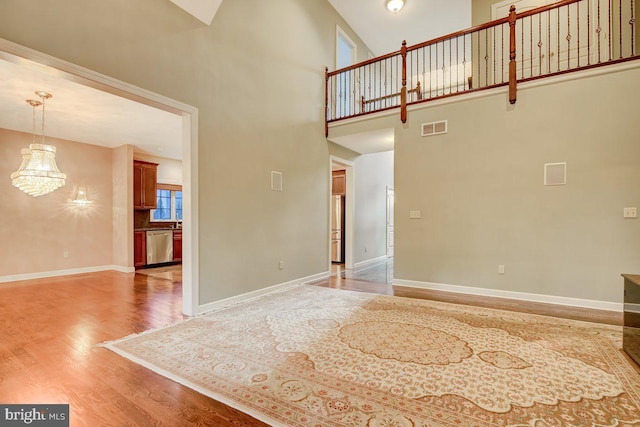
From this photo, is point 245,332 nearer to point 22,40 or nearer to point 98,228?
point 22,40

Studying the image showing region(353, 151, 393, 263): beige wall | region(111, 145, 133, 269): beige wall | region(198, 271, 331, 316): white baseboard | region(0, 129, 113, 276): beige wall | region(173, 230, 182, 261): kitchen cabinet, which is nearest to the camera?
region(198, 271, 331, 316): white baseboard

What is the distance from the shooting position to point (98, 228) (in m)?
6.83

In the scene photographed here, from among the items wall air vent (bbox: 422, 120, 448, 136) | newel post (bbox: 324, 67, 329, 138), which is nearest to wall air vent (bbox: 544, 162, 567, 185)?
wall air vent (bbox: 422, 120, 448, 136)

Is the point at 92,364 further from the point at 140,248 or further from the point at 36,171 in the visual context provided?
the point at 140,248

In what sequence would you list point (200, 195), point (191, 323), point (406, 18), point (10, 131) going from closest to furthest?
point (191, 323)
point (200, 195)
point (10, 131)
point (406, 18)

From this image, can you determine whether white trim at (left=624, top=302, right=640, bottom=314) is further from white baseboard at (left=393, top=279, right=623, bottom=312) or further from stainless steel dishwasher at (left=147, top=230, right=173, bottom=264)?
stainless steel dishwasher at (left=147, top=230, right=173, bottom=264)

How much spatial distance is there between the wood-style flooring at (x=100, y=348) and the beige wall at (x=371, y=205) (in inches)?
73.7

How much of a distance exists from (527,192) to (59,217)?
8.76 metres

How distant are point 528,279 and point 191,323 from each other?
14.6 feet

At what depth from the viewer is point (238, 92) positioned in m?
4.09

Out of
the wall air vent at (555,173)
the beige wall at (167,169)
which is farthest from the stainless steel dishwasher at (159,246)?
the wall air vent at (555,173)

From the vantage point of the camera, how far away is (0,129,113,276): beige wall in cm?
557

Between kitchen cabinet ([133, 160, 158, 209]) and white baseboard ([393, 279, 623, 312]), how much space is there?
6.31 m

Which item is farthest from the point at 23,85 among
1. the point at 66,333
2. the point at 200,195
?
the point at 66,333
